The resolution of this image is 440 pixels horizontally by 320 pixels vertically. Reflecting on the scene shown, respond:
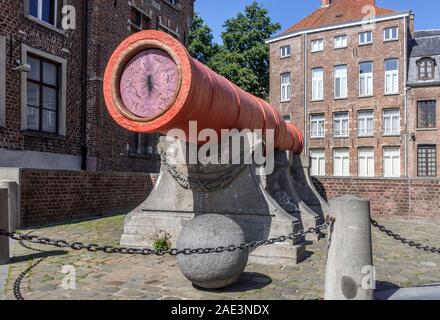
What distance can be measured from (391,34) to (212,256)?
1097 inches

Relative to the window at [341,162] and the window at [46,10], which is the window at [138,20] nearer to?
the window at [46,10]

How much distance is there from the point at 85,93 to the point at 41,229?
8014 mm

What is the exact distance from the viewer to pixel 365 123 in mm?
28234

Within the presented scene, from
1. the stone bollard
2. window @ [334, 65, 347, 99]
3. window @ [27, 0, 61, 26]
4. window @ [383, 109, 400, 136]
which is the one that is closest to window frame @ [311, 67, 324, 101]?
window @ [334, 65, 347, 99]

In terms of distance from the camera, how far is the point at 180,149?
21.9ft

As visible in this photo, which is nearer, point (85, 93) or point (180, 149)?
point (180, 149)

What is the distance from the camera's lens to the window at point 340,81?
29328 millimetres

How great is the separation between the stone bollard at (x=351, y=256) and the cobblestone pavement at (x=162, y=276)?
2.09ft

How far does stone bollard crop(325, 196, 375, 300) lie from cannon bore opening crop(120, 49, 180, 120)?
2135 millimetres

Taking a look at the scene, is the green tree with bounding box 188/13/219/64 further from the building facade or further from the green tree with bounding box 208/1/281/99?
the building facade

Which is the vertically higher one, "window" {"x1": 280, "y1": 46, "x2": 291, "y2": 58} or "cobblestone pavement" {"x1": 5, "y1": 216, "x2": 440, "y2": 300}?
"window" {"x1": 280, "y1": 46, "x2": 291, "y2": 58}

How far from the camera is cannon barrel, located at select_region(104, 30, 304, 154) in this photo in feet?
14.6
